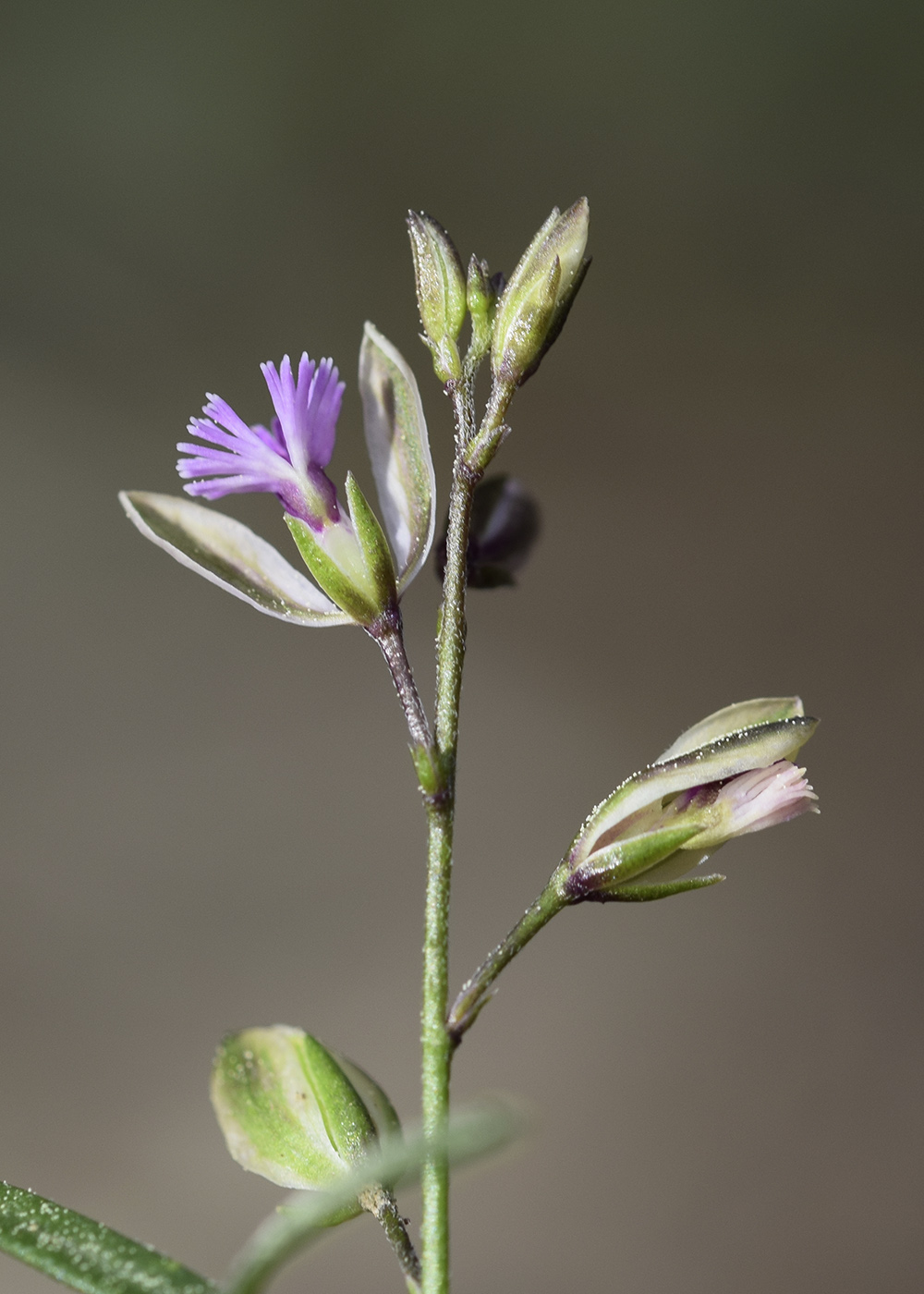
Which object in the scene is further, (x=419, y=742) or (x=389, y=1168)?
(x=419, y=742)

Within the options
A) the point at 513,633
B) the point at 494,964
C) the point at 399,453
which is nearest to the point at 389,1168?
the point at 494,964

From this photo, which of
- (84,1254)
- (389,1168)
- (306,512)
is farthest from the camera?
(306,512)

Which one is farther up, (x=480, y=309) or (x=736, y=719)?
(x=480, y=309)

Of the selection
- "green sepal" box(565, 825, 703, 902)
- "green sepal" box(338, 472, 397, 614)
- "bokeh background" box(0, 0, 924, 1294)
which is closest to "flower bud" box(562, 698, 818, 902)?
"green sepal" box(565, 825, 703, 902)

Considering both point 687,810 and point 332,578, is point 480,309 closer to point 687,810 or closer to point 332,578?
point 332,578

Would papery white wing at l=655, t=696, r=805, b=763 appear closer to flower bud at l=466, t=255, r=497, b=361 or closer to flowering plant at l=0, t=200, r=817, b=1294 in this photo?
flowering plant at l=0, t=200, r=817, b=1294

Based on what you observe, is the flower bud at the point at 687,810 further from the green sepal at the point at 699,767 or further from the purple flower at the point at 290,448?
the purple flower at the point at 290,448
